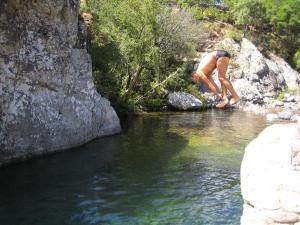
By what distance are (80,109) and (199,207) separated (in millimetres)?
13586

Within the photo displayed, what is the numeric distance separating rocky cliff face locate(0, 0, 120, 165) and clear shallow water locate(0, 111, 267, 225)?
1150mm

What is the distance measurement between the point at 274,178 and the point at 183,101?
38702mm

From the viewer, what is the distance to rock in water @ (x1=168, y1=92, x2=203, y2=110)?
50.9 meters

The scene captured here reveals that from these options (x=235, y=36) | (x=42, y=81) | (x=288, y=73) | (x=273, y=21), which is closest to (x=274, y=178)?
(x=42, y=81)

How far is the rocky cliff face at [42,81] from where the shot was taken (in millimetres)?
24797

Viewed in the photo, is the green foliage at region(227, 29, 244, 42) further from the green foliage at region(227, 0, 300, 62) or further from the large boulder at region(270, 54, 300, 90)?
the large boulder at region(270, 54, 300, 90)

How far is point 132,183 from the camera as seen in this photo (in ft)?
72.9

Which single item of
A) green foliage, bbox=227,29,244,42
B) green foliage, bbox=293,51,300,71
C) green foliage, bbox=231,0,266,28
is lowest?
green foliage, bbox=293,51,300,71

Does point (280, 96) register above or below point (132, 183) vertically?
above

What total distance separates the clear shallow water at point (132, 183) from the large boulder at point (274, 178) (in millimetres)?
4695

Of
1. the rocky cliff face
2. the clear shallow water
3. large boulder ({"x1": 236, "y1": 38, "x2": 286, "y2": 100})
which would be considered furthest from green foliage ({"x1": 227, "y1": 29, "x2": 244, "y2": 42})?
the rocky cliff face

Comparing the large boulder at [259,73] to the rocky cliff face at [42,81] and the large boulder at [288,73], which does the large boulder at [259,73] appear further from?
the rocky cliff face at [42,81]

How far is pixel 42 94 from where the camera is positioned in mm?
27109

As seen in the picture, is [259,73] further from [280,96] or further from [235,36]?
[235,36]
